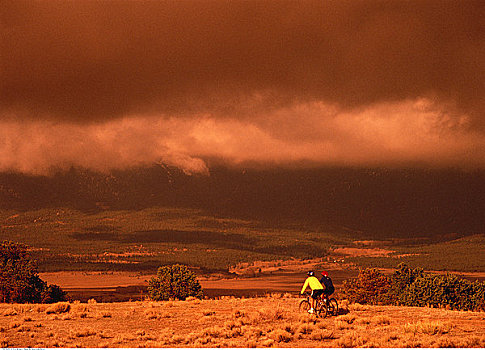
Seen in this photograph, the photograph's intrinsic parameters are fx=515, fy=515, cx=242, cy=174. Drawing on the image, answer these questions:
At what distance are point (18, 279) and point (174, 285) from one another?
21.9 metres

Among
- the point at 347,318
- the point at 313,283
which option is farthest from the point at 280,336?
the point at 347,318

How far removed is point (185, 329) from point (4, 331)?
11.7m

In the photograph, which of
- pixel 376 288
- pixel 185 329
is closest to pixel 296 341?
pixel 185 329

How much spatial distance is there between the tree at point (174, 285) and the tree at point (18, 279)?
1523 centimetres

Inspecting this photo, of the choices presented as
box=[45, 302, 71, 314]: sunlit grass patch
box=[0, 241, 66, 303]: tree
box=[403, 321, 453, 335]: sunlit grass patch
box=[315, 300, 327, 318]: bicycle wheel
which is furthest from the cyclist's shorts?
box=[0, 241, 66, 303]: tree

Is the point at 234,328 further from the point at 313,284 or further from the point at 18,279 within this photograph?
the point at 18,279

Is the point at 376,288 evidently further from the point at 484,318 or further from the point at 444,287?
the point at 484,318

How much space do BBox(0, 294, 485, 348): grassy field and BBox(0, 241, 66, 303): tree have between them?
78.4 ft

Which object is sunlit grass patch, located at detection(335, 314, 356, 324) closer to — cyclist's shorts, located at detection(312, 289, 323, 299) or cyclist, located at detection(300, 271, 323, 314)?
cyclist's shorts, located at detection(312, 289, 323, 299)

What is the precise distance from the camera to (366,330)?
107 feet

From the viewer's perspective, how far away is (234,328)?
32.8 m

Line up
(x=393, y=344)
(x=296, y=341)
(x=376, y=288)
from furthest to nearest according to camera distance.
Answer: (x=376, y=288)
(x=296, y=341)
(x=393, y=344)

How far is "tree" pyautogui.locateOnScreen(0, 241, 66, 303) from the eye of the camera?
65000 mm

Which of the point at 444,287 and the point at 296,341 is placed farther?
the point at 444,287
